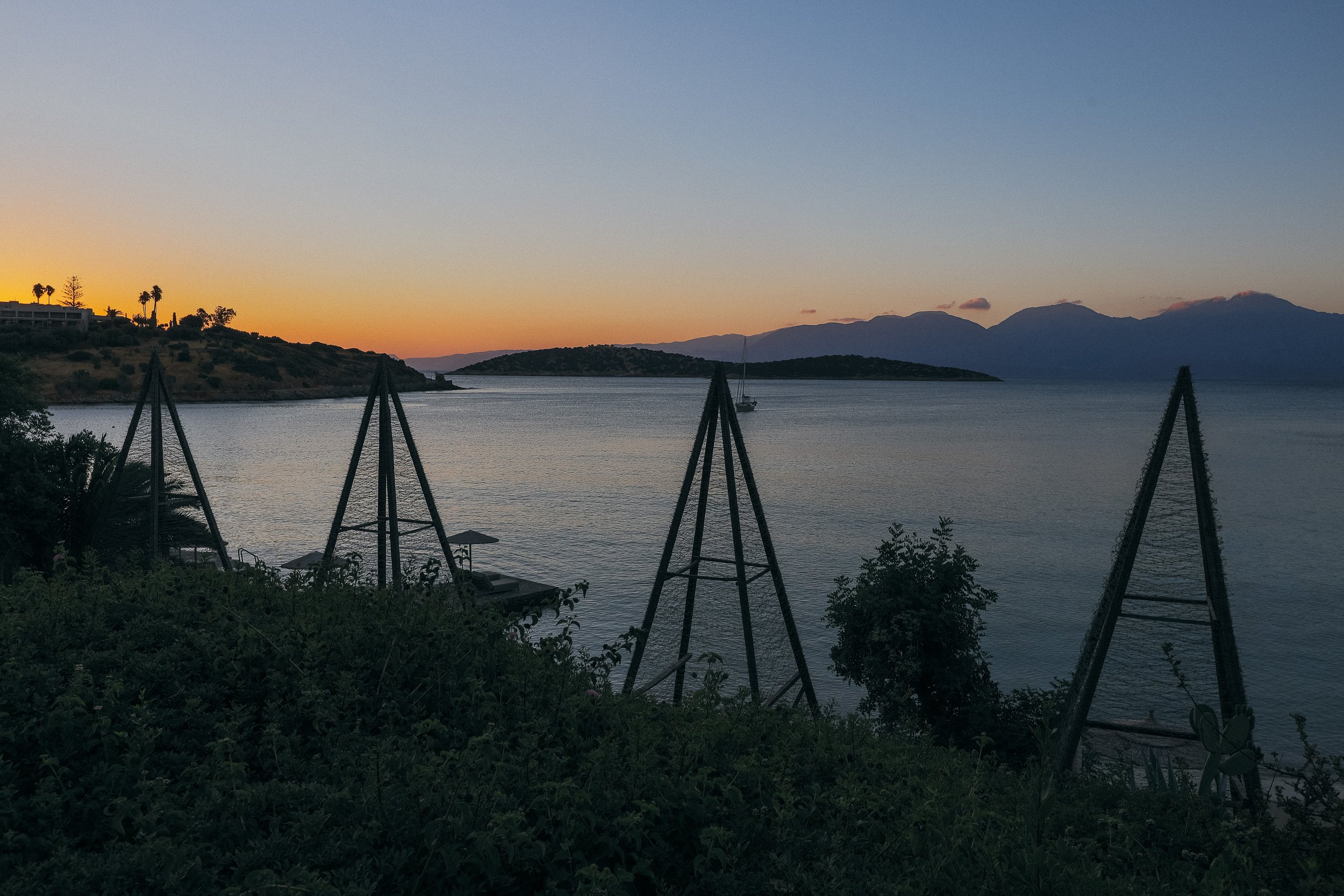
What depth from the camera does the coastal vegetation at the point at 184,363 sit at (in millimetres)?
125000

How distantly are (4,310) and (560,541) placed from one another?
8037 inches

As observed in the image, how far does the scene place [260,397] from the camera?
156500 millimetres

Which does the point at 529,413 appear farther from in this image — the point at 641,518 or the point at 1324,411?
the point at 1324,411

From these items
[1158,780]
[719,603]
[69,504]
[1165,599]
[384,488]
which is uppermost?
[384,488]

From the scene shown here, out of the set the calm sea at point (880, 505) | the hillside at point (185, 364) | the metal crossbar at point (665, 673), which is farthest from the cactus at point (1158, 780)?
the hillside at point (185, 364)

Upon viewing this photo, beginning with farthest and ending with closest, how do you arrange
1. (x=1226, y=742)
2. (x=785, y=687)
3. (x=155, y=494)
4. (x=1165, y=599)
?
1. (x=155, y=494)
2. (x=785, y=687)
3. (x=1165, y=599)
4. (x=1226, y=742)

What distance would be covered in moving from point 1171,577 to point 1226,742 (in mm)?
1979

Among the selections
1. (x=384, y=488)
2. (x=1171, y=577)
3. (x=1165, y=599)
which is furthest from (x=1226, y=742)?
(x=384, y=488)

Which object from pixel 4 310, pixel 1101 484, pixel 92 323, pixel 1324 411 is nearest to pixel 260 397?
pixel 92 323

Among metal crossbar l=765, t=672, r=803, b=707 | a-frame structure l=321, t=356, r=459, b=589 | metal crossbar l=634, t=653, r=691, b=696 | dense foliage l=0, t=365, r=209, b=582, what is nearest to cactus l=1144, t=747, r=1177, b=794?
metal crossbar l=765, t=672, r=803, b=707

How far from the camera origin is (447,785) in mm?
4469

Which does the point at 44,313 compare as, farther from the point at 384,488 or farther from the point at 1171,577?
the point at 1171,577

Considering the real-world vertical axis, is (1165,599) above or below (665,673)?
above

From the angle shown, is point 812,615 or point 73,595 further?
point 812,615
